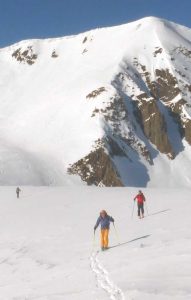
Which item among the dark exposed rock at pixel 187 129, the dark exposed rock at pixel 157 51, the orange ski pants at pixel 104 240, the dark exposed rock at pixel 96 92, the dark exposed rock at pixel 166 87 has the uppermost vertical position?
the dark exposed rock at pixel 157 51

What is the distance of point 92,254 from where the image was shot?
668 inches

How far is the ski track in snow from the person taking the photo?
9.81 m

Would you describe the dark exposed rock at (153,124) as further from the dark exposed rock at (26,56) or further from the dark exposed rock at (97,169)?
the dark exposed rock at (26,56)

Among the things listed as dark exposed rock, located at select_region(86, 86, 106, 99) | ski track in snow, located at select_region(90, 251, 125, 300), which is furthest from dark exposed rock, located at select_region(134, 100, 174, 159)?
ski track in snow, located at select_region(90, 251, 125, 300)

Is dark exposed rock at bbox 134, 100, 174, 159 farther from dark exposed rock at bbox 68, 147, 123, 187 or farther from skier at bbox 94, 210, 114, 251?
skier at bbox 94, 210, 114, 251

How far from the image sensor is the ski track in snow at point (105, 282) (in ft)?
32.2

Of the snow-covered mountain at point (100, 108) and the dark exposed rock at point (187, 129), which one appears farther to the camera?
the dark exposed rock at point (187, 129)

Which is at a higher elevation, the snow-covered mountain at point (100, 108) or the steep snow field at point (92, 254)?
the snow-covered mountain at point (100, 108)

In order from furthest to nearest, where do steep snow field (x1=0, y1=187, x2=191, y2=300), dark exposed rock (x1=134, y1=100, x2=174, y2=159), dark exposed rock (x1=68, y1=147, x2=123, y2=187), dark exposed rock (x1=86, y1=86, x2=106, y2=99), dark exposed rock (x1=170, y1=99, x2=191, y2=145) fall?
1. dark exposed rock (x1=170, y1=99, x2=191, y2=145)
2. dark exposed rock (x1=134, y1=100, x2=174, y2=159)
3. dark exposed rock (x1=86, y1=86, x2=106, y2=99)
4. dark exposed rock (x1=68, y1=147, x2=123, y2=187)
5. steep snow field (x1=0, y1=187, x2=191, y2=300)

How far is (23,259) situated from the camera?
1730 centimetres

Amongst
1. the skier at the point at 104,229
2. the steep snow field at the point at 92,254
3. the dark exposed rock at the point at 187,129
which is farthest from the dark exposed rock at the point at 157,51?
the skier at the point at 104,229

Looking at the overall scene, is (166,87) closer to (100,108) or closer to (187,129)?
(187,129)

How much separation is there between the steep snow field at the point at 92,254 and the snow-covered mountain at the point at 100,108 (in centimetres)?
5103

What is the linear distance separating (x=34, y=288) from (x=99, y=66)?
373 ft
